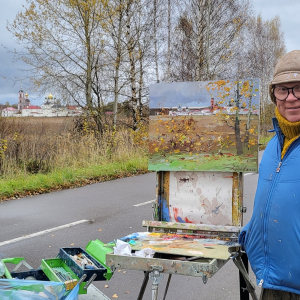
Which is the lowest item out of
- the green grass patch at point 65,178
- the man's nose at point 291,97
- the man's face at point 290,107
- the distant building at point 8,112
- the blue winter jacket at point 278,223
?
the green grass patch at point 65,178

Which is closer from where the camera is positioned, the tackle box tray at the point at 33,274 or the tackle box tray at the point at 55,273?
the tackle box tray at the point at 55,273

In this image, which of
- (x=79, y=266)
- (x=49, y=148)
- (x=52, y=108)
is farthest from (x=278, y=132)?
(x=52, y=108)

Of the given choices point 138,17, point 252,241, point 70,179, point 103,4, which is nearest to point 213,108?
point 252,241

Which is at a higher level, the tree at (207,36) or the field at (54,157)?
the tree at (207,36)

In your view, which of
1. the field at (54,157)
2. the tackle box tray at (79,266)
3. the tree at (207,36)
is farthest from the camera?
the tree at (207,36)

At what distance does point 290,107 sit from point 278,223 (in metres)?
0.57

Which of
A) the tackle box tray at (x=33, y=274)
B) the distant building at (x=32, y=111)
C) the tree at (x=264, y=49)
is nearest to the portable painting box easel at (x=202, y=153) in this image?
the tackle box tray at (x=33, y=274)

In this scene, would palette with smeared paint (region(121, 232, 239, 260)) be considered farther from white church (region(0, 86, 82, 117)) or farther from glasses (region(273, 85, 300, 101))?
white church (region(0, 86, 82, 117))

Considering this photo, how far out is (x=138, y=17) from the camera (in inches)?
671

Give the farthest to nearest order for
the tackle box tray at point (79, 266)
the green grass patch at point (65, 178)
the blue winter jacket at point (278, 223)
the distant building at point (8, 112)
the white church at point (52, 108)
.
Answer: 1. the white church at point (52, 108)
2. the distant building at point (8, 112)
3. the green grass patch at point (65, 178)
4. the tackle box tray at point (79, 266)
5. the blue winter jacket at point (278, 223)

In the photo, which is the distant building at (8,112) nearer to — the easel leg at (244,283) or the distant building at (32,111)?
the distant building at (32,111)

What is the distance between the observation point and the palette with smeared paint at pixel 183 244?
2.34 meters

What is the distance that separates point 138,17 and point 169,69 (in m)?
4.60

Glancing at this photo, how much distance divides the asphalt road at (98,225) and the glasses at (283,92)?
99.5 inches
